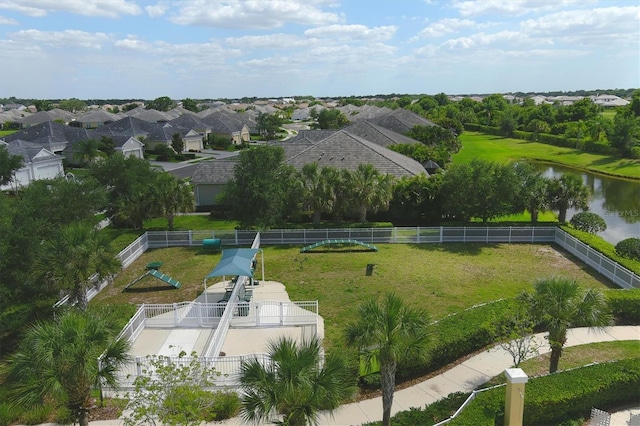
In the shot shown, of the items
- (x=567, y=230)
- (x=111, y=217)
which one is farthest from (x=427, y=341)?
(x=111, y=217)

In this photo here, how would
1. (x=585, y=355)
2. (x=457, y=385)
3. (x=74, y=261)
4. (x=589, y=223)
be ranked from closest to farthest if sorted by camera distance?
1. (x=457, y=385)
2. (x=585, y=355)
3. (x=74, y=261)
4. (x=589, y=223)

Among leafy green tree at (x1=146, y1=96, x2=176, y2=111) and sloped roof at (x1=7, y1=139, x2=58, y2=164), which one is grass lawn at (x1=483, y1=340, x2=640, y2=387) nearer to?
sloped roof at (x1=7, y1=139, x2=58, y2=164)

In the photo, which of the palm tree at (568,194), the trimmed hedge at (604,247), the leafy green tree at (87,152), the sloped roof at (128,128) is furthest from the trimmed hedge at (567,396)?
the sloped roof at (128,128)

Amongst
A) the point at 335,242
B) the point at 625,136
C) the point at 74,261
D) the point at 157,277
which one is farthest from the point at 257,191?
the point at 625,136

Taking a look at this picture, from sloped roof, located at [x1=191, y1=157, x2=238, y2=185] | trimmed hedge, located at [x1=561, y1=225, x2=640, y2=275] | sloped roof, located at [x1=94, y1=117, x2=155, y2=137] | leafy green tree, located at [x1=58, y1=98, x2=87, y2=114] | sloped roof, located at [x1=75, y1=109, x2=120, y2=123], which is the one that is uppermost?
leafy green tree, located at [x1=58, y1=98, x2=87, y2=114]

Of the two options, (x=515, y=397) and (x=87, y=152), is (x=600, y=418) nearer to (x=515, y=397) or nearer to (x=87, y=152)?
(x=515, y=397)

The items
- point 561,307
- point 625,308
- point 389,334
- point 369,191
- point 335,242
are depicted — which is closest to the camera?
point 389,334

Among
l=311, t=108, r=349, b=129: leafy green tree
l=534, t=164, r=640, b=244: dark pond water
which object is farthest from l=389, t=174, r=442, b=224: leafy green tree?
l=311, t=108, r=349, b=129: leafy green tree
